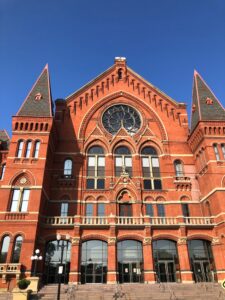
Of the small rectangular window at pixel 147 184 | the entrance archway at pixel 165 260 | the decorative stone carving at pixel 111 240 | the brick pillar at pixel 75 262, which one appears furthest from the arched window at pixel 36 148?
the entrance archway at pixel 165 260

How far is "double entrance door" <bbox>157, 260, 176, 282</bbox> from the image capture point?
1081 inches

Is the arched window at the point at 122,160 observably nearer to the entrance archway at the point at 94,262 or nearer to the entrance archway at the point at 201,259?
the entrance archway at the point at 94,262

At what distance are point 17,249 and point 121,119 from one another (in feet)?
71.5

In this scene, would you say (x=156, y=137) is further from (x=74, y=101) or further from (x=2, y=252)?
(x=2, y=252)

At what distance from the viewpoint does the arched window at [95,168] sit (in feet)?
110

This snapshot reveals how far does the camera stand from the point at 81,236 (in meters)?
28.1

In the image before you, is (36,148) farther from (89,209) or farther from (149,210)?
(149,210)

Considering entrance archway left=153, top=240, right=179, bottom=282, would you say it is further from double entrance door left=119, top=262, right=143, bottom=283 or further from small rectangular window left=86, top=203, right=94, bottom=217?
small rectangular window left=86, top=203, right=94, bottom=217

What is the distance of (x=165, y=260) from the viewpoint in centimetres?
2825

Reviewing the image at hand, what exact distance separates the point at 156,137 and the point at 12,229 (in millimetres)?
21739

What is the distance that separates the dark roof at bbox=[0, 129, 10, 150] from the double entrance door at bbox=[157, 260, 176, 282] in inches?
899

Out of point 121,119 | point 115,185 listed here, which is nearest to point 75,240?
point 115,185

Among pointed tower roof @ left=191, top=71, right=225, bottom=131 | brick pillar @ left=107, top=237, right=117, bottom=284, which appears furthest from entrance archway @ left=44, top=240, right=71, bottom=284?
pointed tower roof @ left=191, top=71, right=225, bottom=131

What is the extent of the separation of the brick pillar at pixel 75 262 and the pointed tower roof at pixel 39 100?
598 inches
